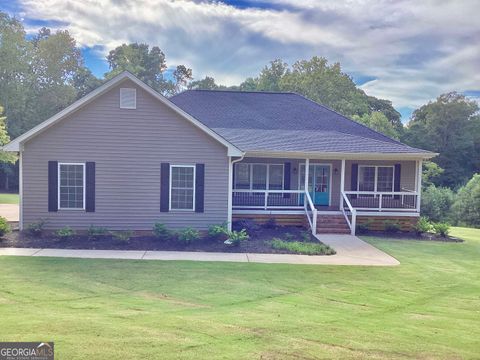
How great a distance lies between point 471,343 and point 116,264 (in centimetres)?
754

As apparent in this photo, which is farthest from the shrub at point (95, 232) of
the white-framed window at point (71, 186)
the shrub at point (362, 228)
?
the shrub at point (362, 228)

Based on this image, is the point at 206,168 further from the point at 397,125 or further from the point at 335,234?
the point at 397,125

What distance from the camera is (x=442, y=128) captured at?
44.5m

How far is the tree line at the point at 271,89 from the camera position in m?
38.2

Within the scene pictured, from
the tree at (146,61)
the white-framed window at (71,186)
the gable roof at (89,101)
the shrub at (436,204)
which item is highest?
the tree at (146,61)

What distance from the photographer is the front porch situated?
54.7 ft

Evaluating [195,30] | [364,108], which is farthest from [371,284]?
[364,108]

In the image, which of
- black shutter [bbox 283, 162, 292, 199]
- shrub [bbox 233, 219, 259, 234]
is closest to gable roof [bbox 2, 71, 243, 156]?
shrub [bbox 233, 219, 259, 234]

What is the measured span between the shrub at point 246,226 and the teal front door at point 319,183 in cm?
428

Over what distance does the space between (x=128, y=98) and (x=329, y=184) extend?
9532 mm

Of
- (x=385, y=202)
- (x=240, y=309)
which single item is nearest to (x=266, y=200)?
(x=385, y=202)

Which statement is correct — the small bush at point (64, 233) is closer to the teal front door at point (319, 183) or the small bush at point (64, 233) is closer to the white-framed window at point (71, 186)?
the white-framed window at point (71, 186)

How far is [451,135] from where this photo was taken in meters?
44.2

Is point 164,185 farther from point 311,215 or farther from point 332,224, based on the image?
point 332,224
